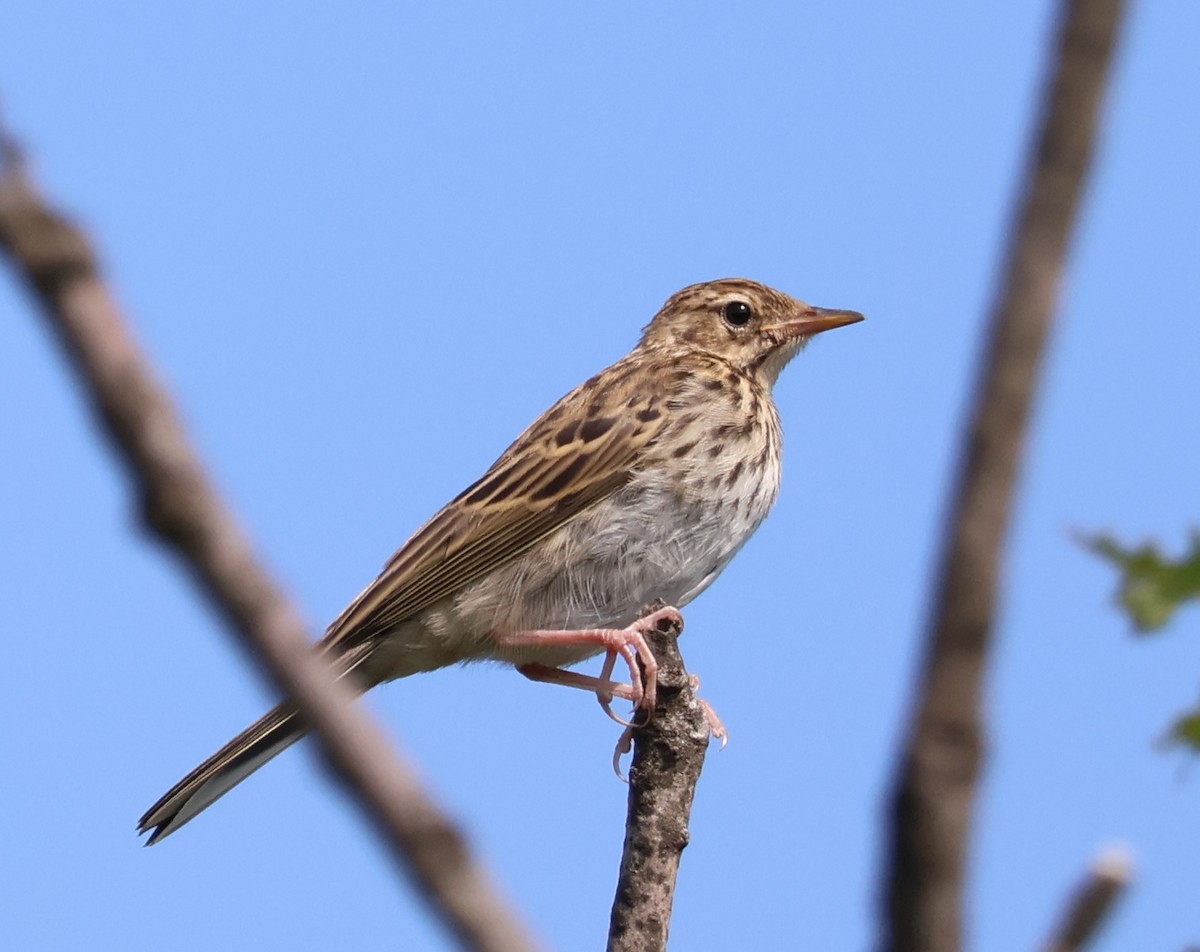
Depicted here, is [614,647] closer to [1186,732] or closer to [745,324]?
[745,324]

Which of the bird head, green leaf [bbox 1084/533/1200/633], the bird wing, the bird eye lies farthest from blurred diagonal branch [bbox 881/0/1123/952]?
the bird eye

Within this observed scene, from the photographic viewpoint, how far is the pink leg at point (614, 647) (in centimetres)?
705

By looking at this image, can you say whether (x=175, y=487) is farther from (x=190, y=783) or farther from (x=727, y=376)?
(x=727, y=376)

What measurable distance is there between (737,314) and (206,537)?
10038 millimetres

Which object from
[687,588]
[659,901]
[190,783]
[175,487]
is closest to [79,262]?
[175,487]

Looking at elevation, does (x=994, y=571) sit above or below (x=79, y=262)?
below

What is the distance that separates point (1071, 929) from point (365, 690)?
26.3 ft

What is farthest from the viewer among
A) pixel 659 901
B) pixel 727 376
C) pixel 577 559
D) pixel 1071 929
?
pixel 727 376

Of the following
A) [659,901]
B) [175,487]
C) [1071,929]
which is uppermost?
[175,487]

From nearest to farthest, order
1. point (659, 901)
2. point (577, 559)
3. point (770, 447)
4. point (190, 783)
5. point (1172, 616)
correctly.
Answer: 1. point (1172, 616)
2. point (659, 901)
3. point (190, 783)
4. point (577, 559)
5. point (770, 447)

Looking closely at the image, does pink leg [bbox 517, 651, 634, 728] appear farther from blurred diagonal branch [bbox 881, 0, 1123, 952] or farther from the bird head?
blurred diagonal branch [bbox 881, 0, 1123, 952]

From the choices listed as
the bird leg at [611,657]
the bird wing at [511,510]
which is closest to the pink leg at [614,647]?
the bird leg at [611,657]

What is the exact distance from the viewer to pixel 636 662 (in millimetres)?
7719

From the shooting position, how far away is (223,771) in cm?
848
